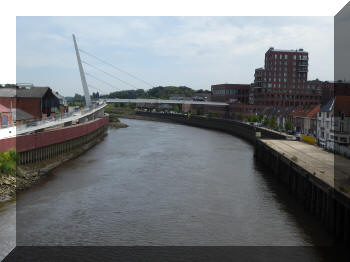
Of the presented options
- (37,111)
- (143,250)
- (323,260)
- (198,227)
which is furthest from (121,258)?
(37,111)

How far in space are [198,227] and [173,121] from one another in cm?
15032

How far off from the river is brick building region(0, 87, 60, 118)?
23.4m

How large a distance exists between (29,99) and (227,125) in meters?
76.7

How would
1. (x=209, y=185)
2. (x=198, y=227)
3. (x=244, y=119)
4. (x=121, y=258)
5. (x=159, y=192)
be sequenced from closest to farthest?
(x=121, y=258)
(x=198, y=227)
(x=159, y=192)
(x=209, y=185)
(x=244, y=119)

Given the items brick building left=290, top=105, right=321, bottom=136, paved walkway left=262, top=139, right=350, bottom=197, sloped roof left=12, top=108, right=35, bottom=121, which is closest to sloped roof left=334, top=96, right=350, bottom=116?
brick building left=290, top=105, right=321, bottom=136

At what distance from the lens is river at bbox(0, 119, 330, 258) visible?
24438 mm

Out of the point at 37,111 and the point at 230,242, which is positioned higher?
the point at 37,111

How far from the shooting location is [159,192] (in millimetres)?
35562

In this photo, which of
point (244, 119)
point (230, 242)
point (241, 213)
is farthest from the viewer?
point (244, 119)

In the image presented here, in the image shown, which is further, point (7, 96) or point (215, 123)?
point (215, 123)

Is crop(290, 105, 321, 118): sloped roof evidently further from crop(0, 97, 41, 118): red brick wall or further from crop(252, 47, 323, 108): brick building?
crop(0, 97, 41, 118): red brick wall

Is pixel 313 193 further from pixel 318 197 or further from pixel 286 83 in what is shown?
pixel 286 83

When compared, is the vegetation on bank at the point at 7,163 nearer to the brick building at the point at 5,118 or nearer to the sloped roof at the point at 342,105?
the brick building at the point at 5,118

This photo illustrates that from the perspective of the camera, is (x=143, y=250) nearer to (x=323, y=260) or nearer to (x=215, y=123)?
(x=323, y=260)
